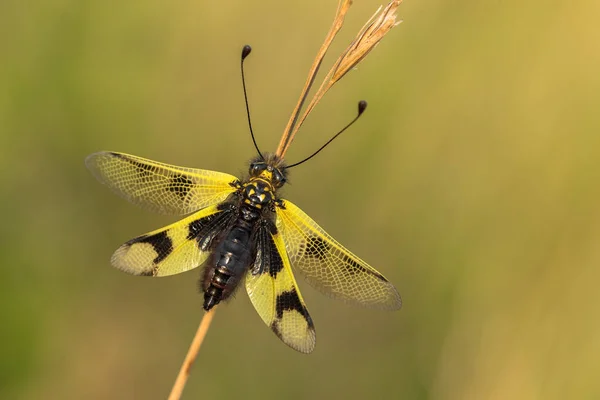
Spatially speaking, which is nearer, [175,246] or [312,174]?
[175,246]

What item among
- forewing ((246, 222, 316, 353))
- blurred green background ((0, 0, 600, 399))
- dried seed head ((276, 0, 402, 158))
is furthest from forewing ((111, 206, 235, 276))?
blurred green background ((0, 0, 600, 399))

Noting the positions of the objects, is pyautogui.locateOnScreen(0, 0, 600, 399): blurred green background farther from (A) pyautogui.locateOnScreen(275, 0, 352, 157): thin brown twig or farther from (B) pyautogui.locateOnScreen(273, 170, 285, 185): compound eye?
(A) pyautogui.locateOnScreen(275, 0, 352, 157): thin brown twig

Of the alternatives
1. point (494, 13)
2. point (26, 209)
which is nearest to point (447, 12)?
point (494, 13)

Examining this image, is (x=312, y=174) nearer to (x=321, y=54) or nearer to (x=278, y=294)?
(x=278, y=294)

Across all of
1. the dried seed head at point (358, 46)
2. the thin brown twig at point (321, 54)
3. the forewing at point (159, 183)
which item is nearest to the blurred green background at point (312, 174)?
the forewing at point (159, 183)

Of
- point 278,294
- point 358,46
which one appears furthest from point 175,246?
point 358,46

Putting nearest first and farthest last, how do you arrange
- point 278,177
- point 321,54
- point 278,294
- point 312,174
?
1. point 321,54
2. point 278,294
3. point 278,177
4. point 312,174

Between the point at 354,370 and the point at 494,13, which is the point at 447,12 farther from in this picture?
the point at 354,370
